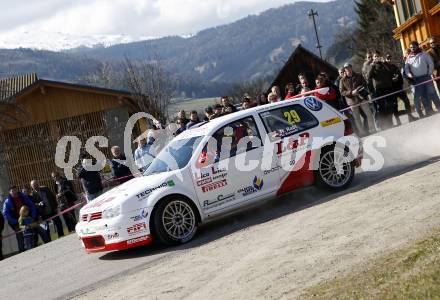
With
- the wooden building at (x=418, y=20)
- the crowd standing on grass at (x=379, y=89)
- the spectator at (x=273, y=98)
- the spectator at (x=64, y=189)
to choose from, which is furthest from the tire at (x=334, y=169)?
the wooden building at (x=418, y=20)

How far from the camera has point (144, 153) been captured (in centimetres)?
1756

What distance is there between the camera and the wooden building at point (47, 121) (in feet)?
116

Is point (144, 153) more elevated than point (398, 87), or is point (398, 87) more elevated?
point (398, 87)

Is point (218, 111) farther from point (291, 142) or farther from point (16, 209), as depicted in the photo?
point (291, 142)

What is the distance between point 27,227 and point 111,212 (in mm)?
7253

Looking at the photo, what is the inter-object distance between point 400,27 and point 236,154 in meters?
21.3

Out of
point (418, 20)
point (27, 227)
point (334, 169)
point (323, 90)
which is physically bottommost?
point (27, 227)

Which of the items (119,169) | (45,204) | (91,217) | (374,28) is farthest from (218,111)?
(374,28)

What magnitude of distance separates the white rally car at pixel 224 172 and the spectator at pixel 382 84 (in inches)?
301

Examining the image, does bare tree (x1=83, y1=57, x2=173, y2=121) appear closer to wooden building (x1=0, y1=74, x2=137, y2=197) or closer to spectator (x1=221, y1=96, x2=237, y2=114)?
wooden building (x1=0, y1=74, x2=137, y2=197)

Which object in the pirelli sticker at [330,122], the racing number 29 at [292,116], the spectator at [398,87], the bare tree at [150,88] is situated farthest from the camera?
the bare tree at [150,88]

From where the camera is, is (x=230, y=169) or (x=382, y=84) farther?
(x=382, y=84)

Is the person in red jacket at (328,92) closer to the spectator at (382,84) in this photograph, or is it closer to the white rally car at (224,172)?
the spectator at (382,84)

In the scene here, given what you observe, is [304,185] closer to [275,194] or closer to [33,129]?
[275,194]
